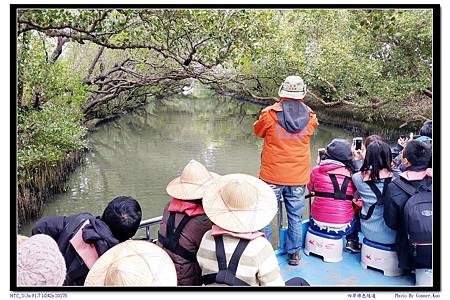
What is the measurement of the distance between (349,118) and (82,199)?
10.0 m

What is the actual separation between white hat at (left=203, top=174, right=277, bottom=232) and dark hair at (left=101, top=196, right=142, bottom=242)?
1.06ft

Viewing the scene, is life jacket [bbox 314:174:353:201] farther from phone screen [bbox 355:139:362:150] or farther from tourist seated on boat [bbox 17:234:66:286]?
tourist seated on boat [bbox 17:234:66:286]

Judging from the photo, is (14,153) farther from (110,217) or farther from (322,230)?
(322,230)

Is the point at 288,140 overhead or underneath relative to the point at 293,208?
overhead

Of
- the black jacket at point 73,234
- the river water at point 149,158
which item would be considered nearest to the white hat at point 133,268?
the black jacket at point 73,234

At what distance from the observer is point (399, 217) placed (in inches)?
83.4

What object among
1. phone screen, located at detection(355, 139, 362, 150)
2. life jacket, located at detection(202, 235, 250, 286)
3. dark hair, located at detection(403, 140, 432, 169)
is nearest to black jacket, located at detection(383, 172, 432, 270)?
dark hair, located at detection(403, 140, 432, 169)

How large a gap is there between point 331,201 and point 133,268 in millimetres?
1303

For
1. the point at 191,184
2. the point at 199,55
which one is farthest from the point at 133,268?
the point at 199,55

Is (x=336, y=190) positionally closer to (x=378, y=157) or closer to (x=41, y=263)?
(x=378, y=157)

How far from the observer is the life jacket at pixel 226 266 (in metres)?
1.57

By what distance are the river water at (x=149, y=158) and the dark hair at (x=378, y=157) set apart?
385 cm

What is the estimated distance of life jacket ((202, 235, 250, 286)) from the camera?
1.57 meters

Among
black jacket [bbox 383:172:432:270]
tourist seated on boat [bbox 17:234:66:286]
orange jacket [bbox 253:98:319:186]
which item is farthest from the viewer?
orange jacket [bbox 253:98:319:186]
